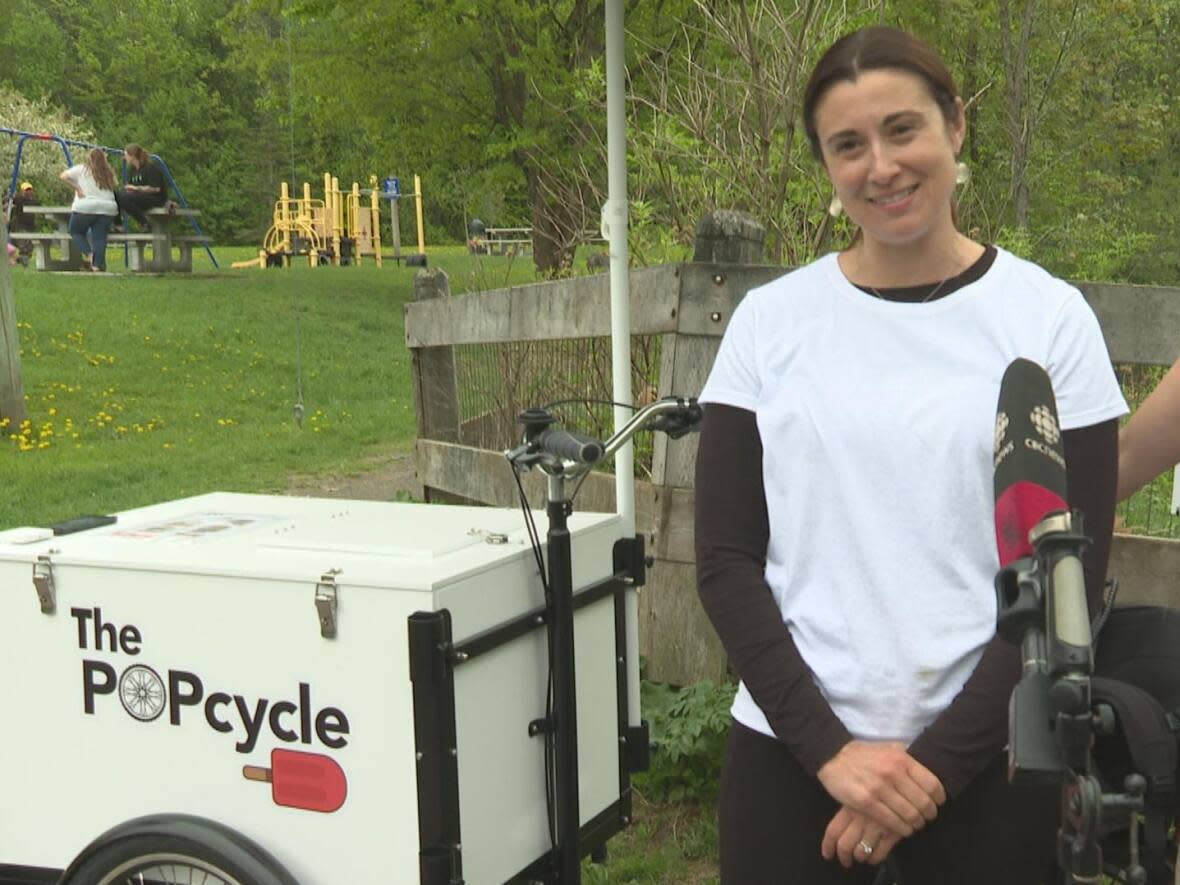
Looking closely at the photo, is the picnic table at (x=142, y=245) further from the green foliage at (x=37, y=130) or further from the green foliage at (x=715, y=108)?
the green foliage at (x=37, y=130)

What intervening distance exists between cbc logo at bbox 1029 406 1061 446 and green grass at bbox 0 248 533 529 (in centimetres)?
657

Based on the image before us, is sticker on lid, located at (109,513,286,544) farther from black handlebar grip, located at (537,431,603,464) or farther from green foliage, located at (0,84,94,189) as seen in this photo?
green foliage, located at (0,84,94,189)

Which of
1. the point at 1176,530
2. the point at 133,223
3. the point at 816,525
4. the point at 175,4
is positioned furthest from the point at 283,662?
the point at 175,4

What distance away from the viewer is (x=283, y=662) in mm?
2844

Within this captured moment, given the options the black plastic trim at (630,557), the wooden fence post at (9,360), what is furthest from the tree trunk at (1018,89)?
the black plastic trim at (630,557)

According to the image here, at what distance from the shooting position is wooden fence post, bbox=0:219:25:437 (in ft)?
37.2

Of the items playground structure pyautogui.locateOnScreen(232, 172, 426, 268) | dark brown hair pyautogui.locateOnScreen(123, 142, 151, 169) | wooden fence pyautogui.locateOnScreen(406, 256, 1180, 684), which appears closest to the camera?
wooden fence pyautogui.locateOnScreen(406, 256, 1180, 684)

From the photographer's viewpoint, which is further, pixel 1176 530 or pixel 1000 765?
pixel 1176 530

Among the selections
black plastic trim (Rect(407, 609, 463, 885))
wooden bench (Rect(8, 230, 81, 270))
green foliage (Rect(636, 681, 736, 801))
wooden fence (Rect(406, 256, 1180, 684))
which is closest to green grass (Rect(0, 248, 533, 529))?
wooden bench (Rect(8, 230, 81, 270))

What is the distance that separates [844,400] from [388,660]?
3.82 ft

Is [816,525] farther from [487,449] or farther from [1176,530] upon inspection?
[487,449]

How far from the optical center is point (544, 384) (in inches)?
240

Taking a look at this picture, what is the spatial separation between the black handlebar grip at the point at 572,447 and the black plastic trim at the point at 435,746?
0.36 m

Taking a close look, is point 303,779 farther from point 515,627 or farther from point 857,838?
point 857,838
